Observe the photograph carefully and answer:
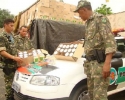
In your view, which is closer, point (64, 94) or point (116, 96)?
point (64, 94)

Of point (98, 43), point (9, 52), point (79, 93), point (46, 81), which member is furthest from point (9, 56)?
point (98, 43)

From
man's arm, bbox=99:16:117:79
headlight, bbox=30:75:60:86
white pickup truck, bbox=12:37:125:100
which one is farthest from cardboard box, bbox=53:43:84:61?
man's arm, bbox=99:16:117:79

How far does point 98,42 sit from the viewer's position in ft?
8.42

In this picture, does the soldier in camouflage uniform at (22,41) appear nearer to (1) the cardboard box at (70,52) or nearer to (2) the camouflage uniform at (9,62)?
(2) the camouflage uniform at (9,62)

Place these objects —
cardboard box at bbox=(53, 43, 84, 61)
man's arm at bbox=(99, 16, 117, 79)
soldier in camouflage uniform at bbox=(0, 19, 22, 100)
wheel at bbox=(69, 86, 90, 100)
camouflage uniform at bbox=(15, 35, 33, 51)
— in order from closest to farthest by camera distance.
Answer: man's arm at bbox=(99, 16, 117, 79) < wheel at bbox=(69, 86, 90, 100) < cardboard box at bbox=(53, 43, 84, 61) < soldier in camouflage uniform at bbox=(0, 19, 22, 100) < camouflage uniform at bbox=(15, 35, 33, 51)

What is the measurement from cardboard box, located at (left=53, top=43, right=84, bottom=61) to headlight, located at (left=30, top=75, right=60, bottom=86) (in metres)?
0.70

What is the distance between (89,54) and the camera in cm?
268

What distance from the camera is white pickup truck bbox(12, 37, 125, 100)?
2.84 metres

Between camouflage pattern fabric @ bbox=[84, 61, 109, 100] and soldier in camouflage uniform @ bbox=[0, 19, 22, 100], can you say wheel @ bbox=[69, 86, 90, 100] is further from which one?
soldier in camouflage uniform @ bbox=[0, 19, 22, 100]

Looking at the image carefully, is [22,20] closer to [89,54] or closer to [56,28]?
[56,28]

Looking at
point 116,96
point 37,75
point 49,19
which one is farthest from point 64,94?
point 49,19

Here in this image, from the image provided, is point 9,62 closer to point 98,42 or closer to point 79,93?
point 79,93

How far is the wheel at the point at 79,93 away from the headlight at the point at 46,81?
0.36 metres

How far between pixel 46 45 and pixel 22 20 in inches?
90.5
